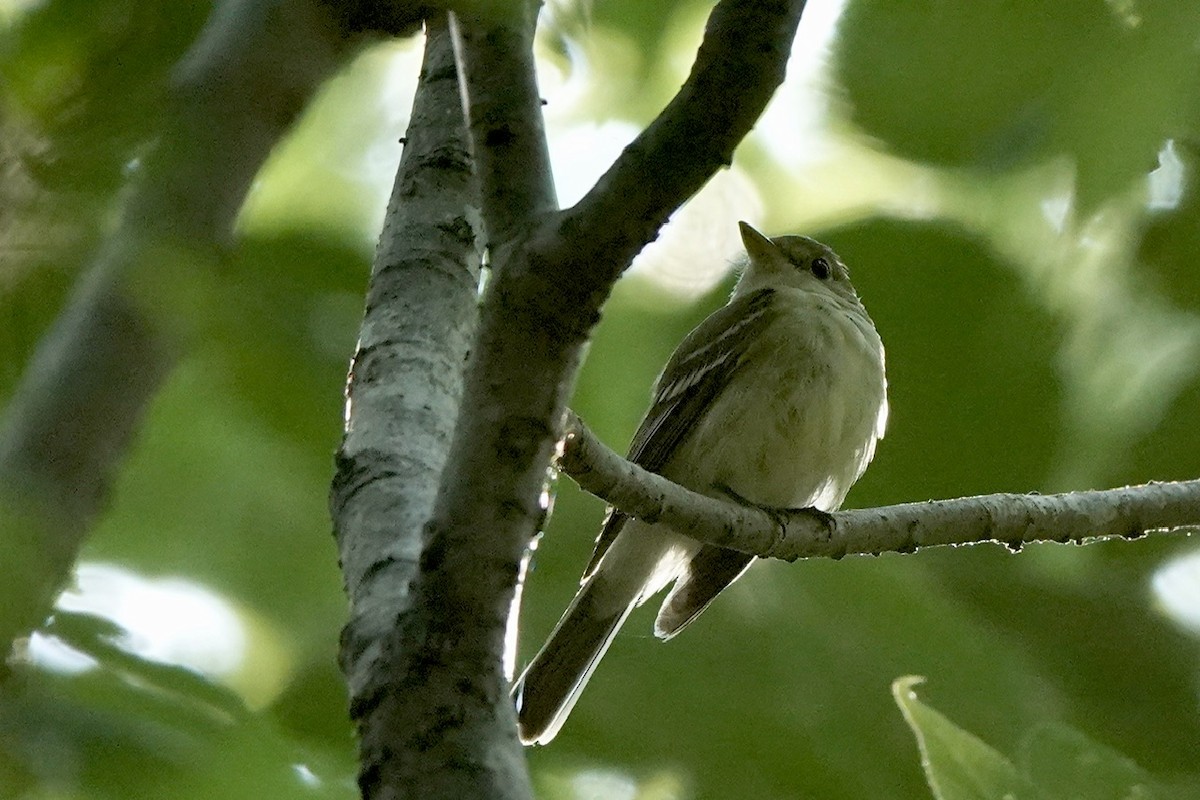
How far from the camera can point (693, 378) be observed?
16.7 feet

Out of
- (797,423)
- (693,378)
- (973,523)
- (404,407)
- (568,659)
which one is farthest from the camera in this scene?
(693,378)

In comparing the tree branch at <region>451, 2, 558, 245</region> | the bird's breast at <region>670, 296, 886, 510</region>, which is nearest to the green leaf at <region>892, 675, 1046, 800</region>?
the tree branch at <region>451, 2, 558, 245</region>

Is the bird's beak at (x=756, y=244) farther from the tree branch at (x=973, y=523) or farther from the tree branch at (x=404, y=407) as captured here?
the tree branch at (x=404, y=407)

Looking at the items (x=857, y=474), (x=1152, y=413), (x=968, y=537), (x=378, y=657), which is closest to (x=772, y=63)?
(x=378, y=657)

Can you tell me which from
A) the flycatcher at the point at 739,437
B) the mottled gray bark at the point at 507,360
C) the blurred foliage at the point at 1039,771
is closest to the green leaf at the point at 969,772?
the blurred foliage at the point at 1039,771

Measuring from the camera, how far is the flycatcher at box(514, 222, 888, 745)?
4871 mm

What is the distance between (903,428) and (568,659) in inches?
56.4

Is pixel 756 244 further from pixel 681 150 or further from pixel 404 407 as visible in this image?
pixel 681 150

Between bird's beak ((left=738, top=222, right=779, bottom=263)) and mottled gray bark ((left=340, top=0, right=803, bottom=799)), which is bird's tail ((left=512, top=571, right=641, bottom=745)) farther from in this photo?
mottled gray bark ((left=340, top=0, right=803, bottom=799))

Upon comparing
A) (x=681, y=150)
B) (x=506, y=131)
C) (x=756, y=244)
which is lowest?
(x=681, y=150)

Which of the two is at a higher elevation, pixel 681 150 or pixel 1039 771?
pixel 681 150

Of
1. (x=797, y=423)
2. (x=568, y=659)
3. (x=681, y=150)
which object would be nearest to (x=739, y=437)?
(x=797, y=423)

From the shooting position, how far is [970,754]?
2.04 meters

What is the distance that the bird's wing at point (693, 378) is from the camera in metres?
5.00
